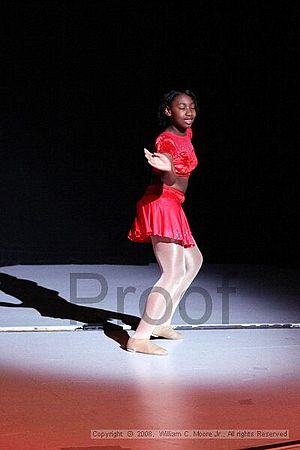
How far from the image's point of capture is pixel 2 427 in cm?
307

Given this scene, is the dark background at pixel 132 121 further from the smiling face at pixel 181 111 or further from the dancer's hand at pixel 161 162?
the dancer's hand at pixel 161 162

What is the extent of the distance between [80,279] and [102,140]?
54.0 inches

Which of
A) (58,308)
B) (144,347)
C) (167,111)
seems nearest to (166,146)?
(167,111)

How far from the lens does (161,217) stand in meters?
4.09

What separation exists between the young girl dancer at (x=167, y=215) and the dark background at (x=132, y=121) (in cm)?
232

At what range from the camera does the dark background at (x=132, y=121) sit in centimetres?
652

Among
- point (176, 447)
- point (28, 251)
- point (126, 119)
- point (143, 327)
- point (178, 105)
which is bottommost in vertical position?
point (176, 447)

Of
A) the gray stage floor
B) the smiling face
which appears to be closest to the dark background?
the gray stage floor

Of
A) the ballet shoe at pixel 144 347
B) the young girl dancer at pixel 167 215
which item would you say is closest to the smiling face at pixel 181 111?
the young girl dancer at pixel 167 215

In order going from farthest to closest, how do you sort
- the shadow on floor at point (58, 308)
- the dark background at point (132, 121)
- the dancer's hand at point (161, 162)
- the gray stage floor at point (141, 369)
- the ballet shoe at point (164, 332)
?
the dark background at point (132, 121) < the shadow on floor at point (58, 308) < the ballet shoe at point (164, 332) < the dancer's hand at point (161, 162) < the gray stage floor at point (141, 369)

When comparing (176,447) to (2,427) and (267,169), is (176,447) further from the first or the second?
(267,169)

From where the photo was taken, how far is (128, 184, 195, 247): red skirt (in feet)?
13.4

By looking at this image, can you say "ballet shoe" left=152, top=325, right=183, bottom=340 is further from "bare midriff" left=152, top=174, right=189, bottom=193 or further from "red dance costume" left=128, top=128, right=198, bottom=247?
"bare midriff" left=152, top=174, right=189, bottom=193

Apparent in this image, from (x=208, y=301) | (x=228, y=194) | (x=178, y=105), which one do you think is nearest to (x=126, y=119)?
(x=228, y=194)
